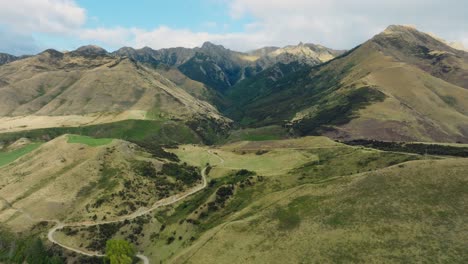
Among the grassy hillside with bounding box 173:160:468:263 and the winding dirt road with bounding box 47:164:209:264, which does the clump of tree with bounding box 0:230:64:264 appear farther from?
the grassy hillside with bounding box 173:160:468:263

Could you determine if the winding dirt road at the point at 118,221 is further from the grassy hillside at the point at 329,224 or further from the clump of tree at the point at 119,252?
the clump of tree at the point at 119,252

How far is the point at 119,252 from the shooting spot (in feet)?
475

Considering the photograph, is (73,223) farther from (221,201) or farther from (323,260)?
(323,260)

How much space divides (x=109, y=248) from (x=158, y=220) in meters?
30.8

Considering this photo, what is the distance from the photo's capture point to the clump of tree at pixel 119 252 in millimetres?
143375

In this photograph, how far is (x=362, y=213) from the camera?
123625 mm

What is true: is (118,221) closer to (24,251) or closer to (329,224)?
(24,251)

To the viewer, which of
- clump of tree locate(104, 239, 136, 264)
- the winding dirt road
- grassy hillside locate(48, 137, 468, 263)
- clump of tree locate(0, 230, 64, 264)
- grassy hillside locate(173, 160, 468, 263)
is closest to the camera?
grassy hillside locate(173, 160, 468, 263)

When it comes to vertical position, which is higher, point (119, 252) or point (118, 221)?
point (118, 221)

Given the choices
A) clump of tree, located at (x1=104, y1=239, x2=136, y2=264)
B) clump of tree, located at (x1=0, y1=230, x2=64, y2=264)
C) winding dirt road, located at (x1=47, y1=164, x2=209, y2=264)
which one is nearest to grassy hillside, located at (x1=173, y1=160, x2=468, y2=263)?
clump of tree, located at (x1=104, y1=239, x2=136, y2=264)

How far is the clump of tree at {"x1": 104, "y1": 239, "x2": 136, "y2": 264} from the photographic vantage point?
143 metres

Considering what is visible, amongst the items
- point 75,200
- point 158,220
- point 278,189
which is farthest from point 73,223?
point 278,189

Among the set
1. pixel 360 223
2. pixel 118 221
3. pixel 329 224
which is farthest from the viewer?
pixel 118 221

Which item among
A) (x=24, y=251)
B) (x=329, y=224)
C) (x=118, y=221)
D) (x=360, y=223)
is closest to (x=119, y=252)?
(x=118, y=221)
